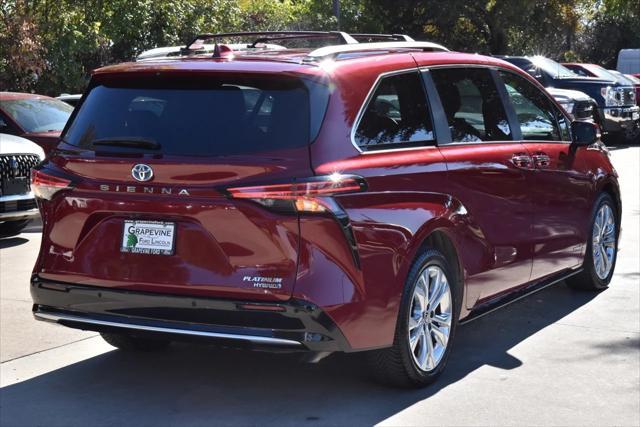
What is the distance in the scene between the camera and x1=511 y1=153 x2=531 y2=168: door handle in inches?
254

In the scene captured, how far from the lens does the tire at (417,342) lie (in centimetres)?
527

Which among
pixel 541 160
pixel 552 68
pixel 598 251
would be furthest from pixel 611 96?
pixel 541 160

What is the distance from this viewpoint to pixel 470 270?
591 cm

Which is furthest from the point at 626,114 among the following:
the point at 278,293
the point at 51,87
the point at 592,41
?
the point at 592,41

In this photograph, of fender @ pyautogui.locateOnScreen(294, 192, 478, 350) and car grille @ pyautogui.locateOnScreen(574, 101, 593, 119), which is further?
car grille @ pyautogui.locateOnScreen(574, 101, 593, 119)

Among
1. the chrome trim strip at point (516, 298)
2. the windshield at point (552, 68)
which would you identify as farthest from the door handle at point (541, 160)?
the windshield at point (552, 68)

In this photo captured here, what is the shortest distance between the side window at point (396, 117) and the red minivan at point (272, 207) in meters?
0.01

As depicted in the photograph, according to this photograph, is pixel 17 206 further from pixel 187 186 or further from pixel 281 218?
pixel 281 218

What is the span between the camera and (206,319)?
491 cm

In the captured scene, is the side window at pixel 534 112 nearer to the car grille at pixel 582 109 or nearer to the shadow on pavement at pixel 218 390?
the shadow on pavement at pixel 218 390

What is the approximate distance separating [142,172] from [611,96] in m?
19.7

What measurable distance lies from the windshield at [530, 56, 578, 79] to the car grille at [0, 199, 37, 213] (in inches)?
588

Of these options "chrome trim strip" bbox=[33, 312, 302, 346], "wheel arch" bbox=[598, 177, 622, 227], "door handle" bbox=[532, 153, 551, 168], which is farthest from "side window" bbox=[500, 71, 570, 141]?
"chrome trim strip" bbox=[33, 312, 302, 346]

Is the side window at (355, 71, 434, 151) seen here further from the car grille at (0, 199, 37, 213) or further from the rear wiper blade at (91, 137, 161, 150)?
→ the car grille at (0, 199, 37, 213)
